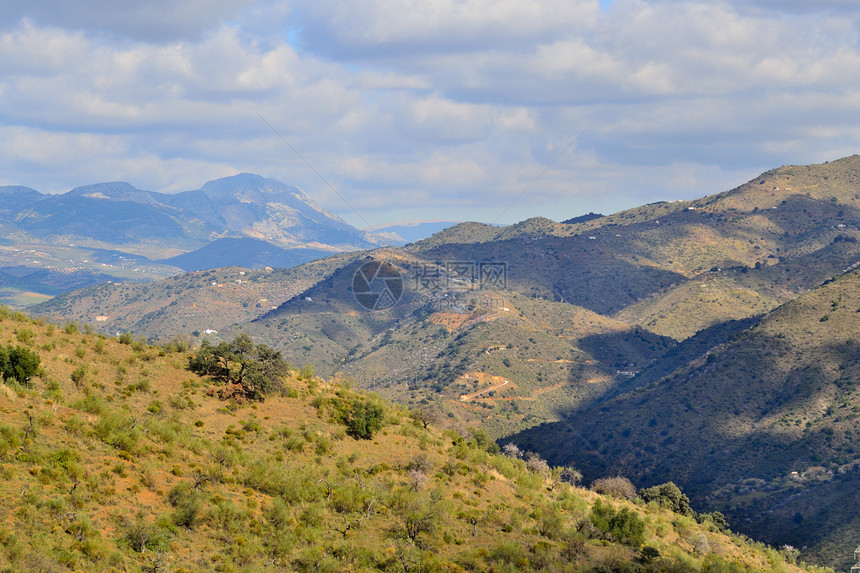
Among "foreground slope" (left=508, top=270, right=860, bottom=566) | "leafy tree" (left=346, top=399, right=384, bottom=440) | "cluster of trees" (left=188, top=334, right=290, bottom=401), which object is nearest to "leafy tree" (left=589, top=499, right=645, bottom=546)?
"leafy tree" (left=346, top=399, right=384, bottom=440)

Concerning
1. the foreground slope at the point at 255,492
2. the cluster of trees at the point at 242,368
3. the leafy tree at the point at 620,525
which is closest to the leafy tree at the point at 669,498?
the foreground slope at the point at 255,492

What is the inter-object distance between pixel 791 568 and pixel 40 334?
157 feet

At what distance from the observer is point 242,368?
42031 millimetres

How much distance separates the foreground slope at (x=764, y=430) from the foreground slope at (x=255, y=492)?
36.7 m

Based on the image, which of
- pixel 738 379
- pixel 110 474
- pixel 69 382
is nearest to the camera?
pixel 110 474

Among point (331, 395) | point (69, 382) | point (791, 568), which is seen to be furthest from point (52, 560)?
point (791, 568)

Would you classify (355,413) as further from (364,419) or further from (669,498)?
(669,498)

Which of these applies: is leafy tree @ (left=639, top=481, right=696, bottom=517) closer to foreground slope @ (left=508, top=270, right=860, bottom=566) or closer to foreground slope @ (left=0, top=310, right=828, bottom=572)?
foreground slope @ (left=0, top=310, right=828, bottom=572)

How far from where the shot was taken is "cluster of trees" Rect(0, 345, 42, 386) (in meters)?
31.5

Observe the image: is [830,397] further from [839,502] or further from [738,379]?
[839,502]

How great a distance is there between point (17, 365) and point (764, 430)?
3713 inches

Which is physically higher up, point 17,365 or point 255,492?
point 17,365

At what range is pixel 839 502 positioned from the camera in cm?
7150

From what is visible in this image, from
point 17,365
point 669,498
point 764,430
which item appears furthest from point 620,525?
point 764,430
